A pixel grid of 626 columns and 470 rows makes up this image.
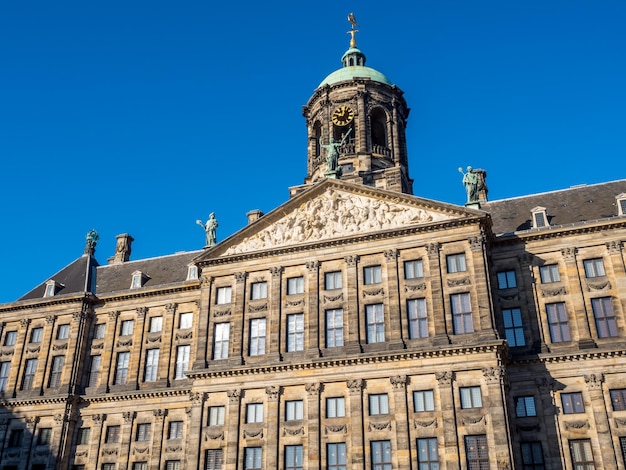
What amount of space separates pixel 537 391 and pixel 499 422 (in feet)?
15.2

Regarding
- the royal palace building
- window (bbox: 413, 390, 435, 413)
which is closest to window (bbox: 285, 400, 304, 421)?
the royal palace building

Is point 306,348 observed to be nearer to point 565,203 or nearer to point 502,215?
point 502,215

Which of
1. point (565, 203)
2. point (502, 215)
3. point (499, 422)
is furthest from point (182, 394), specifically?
point (565, 203)

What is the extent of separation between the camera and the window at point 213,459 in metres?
35.9

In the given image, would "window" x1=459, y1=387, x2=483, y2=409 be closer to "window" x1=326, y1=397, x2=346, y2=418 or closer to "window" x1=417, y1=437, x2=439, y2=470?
"window" x1=417, y1=437, x2=439, y2=470

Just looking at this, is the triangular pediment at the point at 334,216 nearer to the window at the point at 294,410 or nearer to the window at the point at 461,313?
the window at the point at 461,313

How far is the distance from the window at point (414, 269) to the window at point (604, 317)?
9.48 m

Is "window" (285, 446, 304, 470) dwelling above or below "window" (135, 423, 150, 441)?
below

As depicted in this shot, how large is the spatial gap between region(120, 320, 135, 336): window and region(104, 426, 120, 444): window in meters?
6.34

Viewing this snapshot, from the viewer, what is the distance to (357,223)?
1531 inches

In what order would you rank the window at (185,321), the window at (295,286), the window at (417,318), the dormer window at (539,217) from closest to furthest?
the window at (417,318) → the window at (295,286) → the dormer window at (539,217) → the window at (185,321)

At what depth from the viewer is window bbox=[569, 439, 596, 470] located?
33062 millimetres

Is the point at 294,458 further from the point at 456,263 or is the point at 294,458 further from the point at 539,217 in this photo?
the point at 539,217

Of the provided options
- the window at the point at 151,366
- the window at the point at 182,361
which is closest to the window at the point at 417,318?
the window at the point at 182,361
